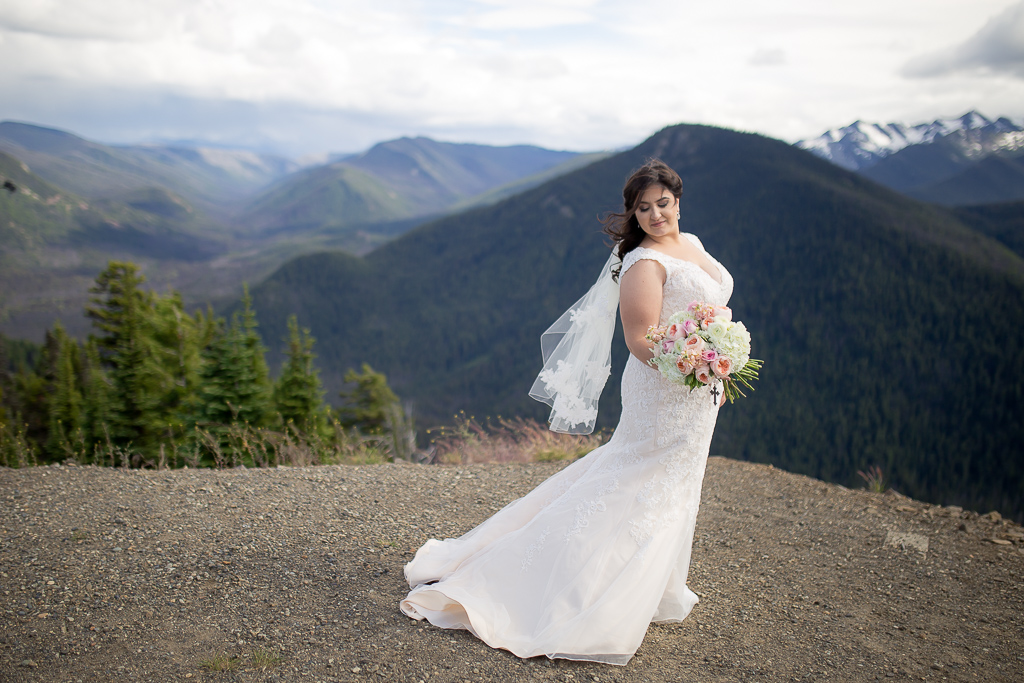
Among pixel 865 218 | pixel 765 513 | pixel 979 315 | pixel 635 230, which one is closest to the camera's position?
pixel 635 230

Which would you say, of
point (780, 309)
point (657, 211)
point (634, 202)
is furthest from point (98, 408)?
point (780, 309)

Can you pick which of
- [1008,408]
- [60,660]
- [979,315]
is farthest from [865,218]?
[60,660]

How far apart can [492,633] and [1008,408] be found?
106378 mm

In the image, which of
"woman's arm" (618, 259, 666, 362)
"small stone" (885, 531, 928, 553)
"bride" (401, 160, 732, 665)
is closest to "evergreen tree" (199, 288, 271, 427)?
"bride" (401, 160, 732, 665)

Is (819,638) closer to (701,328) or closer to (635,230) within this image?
(701,328)

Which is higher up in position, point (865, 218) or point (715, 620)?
point (865, 218)

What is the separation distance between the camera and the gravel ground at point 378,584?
12.0ft

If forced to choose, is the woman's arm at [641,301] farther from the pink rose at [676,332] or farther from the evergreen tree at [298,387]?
→ the evergreen tree at [298,387]

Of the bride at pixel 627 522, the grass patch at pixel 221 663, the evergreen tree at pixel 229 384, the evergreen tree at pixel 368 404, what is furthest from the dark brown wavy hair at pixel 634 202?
the evergreen tree at pixel 368 404

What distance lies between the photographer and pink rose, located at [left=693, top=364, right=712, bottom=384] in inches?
134

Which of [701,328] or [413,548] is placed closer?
[701,328]

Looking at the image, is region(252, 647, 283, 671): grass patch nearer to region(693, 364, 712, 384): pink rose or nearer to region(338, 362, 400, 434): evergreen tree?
region(693, 364, 712, 384): pink rose

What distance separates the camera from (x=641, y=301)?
377 centimetres

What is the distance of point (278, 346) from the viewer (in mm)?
138250
